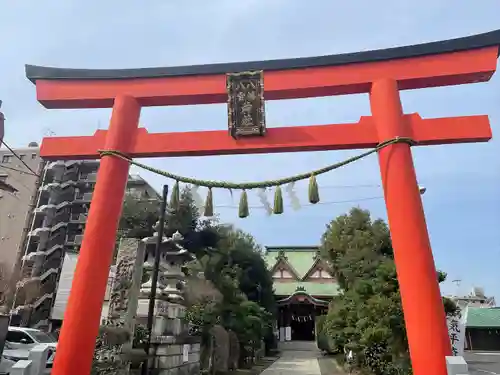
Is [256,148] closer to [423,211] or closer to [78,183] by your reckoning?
[423,211]

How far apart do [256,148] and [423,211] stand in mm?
2884

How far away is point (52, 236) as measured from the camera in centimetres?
3394

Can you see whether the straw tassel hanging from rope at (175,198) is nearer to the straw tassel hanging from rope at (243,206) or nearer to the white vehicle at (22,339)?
the straw tassel hanging from rope at (243,206)

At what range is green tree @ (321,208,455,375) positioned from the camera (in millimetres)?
11477

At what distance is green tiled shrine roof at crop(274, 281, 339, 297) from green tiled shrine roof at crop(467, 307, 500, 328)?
12020mm

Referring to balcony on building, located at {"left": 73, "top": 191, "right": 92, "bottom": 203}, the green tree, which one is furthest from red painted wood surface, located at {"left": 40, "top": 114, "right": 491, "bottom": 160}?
balcony on building, located at {"left": 73, "top": 191, "right": 92, "bottom": 203}

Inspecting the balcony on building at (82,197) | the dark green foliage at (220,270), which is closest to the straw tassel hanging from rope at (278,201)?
the dark green foliage at (220,270)

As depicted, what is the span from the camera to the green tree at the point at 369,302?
37.7 ft

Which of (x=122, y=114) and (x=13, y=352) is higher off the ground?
(x=122, y=114)

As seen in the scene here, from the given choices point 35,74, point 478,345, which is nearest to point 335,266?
point 35,74

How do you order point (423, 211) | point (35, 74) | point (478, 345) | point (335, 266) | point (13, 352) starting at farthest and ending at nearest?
point (478, 345), point (335, 266), point (13, 352), point (35, 74), point (423, 211)

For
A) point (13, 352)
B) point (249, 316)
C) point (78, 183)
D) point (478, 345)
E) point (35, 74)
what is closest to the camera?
point (35, 74)

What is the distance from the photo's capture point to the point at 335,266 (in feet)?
69.7

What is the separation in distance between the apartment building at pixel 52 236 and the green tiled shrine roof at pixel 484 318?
28941 millimetres
